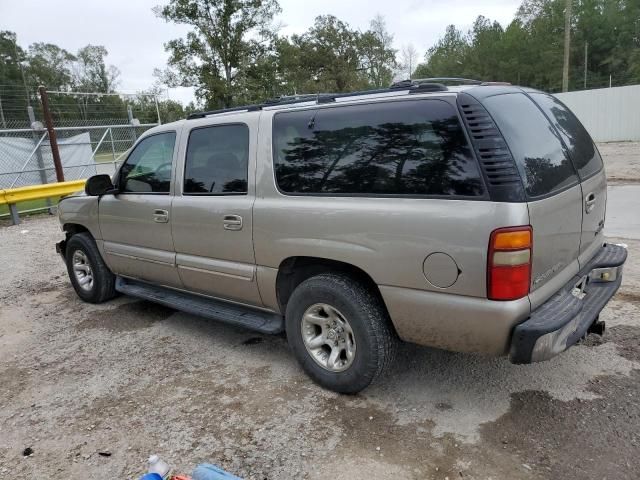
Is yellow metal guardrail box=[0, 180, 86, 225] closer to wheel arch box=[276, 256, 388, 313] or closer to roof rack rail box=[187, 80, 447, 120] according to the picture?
roof rack rail box=[187, 80, 447, 120]

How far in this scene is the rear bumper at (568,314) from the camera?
251cm

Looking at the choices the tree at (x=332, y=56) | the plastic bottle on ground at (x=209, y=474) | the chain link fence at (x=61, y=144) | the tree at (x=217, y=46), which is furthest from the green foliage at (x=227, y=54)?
the plastic bottle on ground at (x=209, y=474)

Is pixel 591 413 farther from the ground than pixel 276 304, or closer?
closer

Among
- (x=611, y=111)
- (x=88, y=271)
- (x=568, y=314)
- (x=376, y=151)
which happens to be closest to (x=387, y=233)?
(x=376, y=151)

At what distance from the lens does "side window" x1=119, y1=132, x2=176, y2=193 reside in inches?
166

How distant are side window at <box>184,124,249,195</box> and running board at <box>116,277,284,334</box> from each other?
0.92 m

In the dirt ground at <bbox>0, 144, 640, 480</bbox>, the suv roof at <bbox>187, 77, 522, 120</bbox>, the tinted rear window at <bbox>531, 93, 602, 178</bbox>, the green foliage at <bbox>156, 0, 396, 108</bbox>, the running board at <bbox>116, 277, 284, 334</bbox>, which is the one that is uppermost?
the green foliage at <bbox>156, 0, 396, 108</bbox>

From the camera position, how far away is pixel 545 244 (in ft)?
8.63

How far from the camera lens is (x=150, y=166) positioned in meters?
4.42

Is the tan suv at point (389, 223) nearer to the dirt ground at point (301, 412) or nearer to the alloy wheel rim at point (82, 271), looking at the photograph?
the dirt ground at point (301, 412)

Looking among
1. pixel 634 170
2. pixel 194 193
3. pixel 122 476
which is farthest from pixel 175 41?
pixel 122 476

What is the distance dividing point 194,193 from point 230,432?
1867mm

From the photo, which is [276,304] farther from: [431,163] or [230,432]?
[431,163]

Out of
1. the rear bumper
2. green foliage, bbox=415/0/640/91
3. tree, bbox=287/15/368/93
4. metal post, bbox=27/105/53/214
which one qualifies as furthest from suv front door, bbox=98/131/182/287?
green foliage, bbox=415/0/640/91
